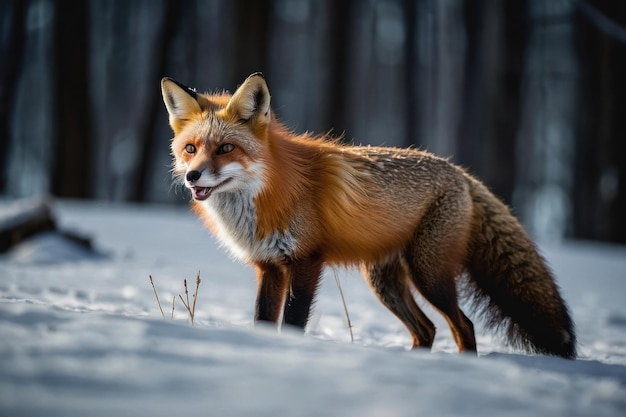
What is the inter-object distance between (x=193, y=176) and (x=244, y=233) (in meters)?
0.51

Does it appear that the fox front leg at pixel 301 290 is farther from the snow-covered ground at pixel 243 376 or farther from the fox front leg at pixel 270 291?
the snow-covered ground at pixel 243 376

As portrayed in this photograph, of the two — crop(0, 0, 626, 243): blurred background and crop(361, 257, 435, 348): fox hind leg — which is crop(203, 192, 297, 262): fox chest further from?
crop(361, 257, 435, 348): fox hind leg

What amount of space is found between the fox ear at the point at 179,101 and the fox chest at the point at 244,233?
541mm

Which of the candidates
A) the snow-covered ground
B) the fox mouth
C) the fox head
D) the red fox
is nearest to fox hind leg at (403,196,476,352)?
the red fox

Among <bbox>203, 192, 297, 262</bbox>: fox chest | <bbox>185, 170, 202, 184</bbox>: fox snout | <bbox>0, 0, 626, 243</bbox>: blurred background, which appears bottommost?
<bbox>203, 192, 297, 262</bbox>: fox chest

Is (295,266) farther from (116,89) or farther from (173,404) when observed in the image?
(116,89)

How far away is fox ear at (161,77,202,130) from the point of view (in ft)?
11.0

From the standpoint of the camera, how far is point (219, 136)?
10.5ft

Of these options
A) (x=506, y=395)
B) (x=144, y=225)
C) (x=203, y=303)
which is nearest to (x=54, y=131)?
(x=144, y=225)

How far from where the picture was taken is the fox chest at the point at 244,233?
3184 mm

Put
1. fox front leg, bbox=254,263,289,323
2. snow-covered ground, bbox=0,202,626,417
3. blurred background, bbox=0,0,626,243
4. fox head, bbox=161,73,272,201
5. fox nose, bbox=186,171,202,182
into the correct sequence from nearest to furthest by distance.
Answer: snow-covered ground, bbox=0,202,626,417 → fox nose, bbox=186,171,202,182 → fox head, bbox=161,73,272,201 → fox front leg, bbox=254,263,289,323 → blurred background, bbox=0,0,626,243

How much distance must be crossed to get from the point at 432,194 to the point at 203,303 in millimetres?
2278

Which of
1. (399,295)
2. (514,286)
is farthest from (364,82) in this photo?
(514,286)

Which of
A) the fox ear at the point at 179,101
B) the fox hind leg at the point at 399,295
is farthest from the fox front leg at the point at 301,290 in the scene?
the fox ear at the point at 179,101
